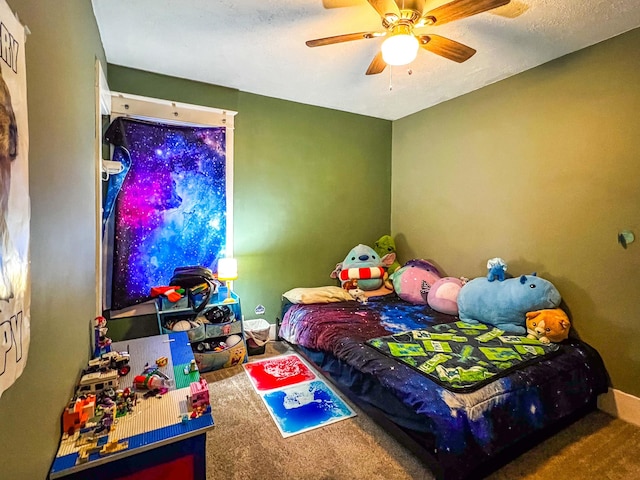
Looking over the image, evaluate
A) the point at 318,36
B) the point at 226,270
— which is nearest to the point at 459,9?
the point at 318,36

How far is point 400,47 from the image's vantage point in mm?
1589

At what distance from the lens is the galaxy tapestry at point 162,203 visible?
101 inches

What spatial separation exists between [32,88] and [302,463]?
6.19ft

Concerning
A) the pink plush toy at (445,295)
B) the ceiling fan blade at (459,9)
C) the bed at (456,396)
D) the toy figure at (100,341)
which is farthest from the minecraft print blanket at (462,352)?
the ceiling fan blade at (459,9)

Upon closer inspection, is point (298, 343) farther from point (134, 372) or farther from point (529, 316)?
point (529, 316)

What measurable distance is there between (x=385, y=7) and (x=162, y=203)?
7.02 feet

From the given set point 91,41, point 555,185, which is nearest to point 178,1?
point 91,41

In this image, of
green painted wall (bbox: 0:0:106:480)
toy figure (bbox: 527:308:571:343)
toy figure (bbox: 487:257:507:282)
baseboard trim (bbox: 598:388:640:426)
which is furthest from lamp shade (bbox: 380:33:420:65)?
baseboard trim (bbox: 598:388:640:426)

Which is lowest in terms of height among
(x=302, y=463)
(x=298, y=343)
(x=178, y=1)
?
(x=302, y=463)

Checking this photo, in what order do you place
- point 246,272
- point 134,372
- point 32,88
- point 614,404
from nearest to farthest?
point 32,88 → point 134,372 → point 614,404 → point 246,272

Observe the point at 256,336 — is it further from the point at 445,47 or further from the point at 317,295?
the point at 445,47

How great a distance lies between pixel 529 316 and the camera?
2312 millimetres

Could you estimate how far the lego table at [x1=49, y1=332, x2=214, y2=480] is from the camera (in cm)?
104

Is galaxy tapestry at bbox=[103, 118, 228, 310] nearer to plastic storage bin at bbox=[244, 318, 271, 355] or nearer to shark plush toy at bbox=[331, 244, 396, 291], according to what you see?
plastic storage bin at bbox=[244, 318, 271, 355]
